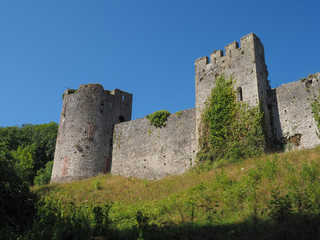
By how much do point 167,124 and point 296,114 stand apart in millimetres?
8008

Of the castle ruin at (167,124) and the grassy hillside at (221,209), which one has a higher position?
the castle ruin at (167,124)

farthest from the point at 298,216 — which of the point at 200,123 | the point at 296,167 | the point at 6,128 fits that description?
the point at 6,128

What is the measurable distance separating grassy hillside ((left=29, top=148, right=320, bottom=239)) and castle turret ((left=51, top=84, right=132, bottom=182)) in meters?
7.92

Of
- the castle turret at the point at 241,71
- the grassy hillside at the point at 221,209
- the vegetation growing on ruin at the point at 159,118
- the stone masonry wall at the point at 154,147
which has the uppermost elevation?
the castle turret at the point at 241,71

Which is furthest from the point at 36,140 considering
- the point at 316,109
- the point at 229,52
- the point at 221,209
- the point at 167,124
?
the point at 221,209

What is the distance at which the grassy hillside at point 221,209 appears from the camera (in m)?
7.73

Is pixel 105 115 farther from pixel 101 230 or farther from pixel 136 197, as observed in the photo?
pixel 101 230

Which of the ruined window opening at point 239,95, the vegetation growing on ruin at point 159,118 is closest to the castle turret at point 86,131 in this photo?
the vegetation growing on ruin at point 159,118

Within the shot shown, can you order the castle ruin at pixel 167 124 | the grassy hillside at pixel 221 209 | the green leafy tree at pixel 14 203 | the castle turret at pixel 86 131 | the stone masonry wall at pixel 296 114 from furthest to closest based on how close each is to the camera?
1. the castle turret at pixel 86 131
2. the castle ruin at pixel 167 124
3. the stone masonry wall at pixel 296 114
4. the green leafy tree at pixel 14 203
5. the grassy hillside at pixel 221 209

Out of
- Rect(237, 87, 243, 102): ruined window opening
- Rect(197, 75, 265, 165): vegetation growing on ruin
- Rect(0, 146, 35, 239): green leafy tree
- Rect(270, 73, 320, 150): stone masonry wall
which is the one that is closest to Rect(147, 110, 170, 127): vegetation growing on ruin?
Rect(197, 75, 265, 165): vegetation growing on ruin

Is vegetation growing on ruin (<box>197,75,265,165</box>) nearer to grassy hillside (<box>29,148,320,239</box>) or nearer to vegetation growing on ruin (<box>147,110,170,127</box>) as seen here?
grassy hillside (<box>29,148,320,239</box>)

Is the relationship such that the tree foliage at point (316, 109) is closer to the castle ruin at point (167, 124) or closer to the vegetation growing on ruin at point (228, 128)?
the castle ruin at point (167, 124)

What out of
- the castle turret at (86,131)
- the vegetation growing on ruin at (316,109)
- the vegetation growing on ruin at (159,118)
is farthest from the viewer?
the castle turret at (86,131)

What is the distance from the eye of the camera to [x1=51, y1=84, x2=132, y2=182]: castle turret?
2239 centimetres
